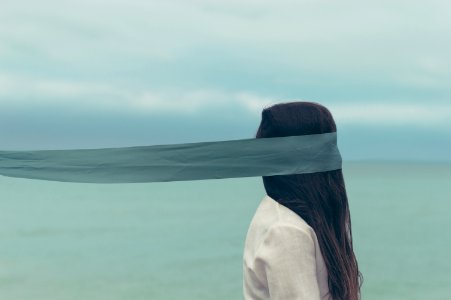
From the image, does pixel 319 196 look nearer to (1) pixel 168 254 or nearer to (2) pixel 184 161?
(2) pixel 184 161

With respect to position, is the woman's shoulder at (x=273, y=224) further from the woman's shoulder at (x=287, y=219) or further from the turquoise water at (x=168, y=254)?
the turquoise water at (x=168, y=254)

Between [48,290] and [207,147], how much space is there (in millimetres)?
10523

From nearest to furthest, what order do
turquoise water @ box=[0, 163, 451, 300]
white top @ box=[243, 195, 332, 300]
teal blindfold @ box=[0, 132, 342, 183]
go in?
white top @ box=[243, 195, 332, 300] → teal blindfold @ box=[0, 132, 342, 183] → turquoise water @ box=[0, 163, 451, 300]

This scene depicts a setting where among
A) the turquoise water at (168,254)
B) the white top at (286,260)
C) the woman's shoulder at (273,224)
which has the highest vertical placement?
the woman's shoulder at (273,224)

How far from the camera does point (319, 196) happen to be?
5.01 feet

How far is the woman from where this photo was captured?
1449mm

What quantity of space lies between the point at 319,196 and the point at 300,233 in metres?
0.11

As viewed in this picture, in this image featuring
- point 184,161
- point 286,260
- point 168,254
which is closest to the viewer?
point 286,260

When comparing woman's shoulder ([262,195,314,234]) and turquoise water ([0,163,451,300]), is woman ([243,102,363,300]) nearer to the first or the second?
woman's shoulder ([262,195,314,234])

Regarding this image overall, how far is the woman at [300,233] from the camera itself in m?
1.45

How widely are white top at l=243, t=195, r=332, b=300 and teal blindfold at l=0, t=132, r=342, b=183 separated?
0.12m

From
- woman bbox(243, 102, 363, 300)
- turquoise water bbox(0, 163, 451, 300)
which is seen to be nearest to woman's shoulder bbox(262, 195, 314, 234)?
woman bbox(243, 102, 363, 300)

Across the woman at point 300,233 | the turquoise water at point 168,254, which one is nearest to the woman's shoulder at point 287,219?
the woman at point 300,233

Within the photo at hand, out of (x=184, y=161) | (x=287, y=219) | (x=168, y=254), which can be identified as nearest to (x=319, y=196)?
(x=287, y=219)
